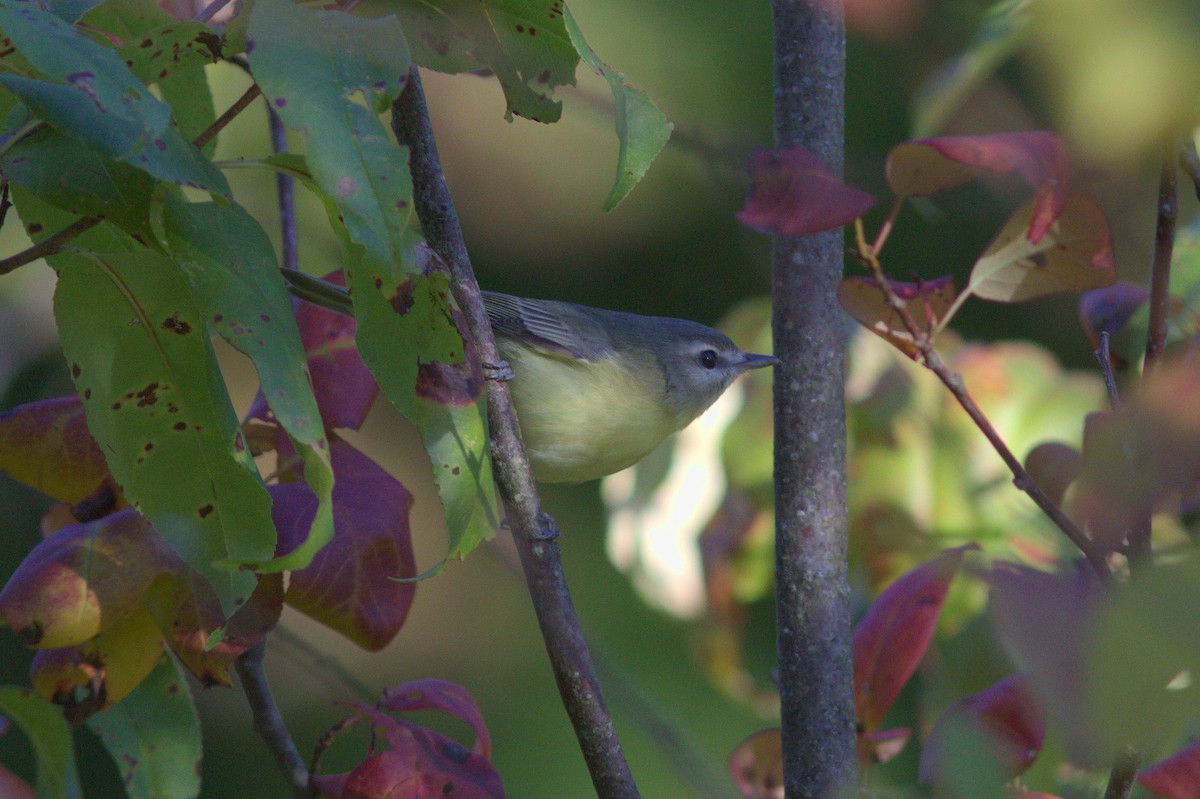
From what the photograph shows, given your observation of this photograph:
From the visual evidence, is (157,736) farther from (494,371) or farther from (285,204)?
(285,204)

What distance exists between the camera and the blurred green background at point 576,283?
3805 millimetres

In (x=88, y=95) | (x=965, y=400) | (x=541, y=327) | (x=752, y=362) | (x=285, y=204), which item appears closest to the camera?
(x=88, y=95)

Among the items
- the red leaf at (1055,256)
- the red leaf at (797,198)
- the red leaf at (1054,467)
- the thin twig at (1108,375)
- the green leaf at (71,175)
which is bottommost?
the red leaf at (1054,467)

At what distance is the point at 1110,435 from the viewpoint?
694 mm

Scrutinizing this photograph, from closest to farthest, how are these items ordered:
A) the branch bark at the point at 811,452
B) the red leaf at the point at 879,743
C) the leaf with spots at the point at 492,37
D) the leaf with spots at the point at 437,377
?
the leaf with spots at the point at 437,377 < the leaf with spots at the point at 492,37 < the branch bark at the point at 811,452 < the red leaf at the point at 879,743

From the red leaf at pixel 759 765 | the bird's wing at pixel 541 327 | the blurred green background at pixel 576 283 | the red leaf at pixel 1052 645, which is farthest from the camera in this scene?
the blurred green background at pixel 576 283

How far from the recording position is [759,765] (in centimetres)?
162

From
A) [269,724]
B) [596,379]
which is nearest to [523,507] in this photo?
[269,724]

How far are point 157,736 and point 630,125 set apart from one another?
94 centimetres

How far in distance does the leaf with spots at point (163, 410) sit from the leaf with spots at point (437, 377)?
0.48ft

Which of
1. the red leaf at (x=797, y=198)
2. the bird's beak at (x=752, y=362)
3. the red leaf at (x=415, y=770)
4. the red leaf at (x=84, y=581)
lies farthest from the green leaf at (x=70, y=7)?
the bird's beak at (x=752, y=362)

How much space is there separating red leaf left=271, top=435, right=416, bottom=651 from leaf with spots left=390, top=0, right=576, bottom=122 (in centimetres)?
46

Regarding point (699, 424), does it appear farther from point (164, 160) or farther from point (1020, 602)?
point (1020, 602)

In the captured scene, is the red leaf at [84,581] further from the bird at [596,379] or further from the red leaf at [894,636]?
the bird at [596,379]
